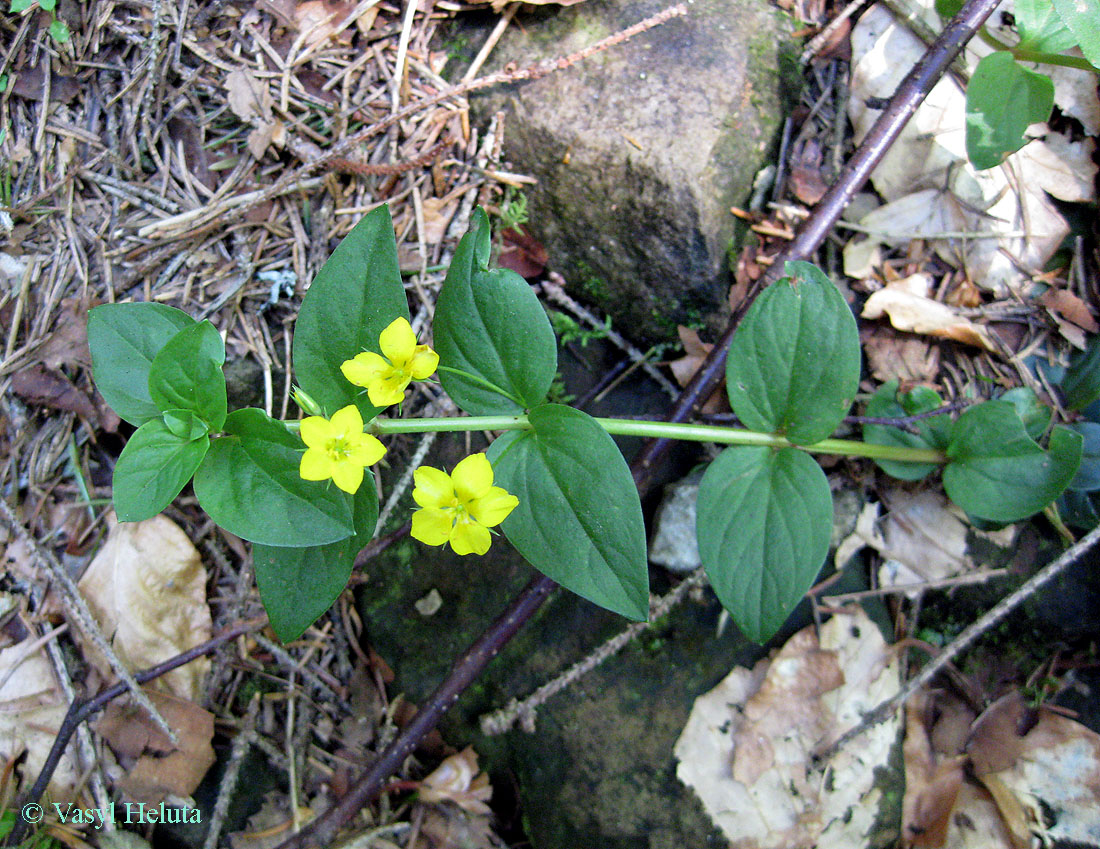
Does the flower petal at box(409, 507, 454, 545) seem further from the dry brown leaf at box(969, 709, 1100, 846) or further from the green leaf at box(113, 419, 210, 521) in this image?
the dry brown leaf at box(969, 709, 1100, 846)

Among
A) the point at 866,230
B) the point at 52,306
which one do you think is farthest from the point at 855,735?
the point at 52,306

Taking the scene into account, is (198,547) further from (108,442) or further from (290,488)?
(290,488)

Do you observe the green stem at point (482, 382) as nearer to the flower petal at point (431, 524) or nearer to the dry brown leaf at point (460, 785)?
the flower petal at point (431, 524)

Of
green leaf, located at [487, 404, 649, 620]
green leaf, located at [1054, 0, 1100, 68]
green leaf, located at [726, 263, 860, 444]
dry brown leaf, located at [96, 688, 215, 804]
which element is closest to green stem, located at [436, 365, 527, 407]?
green leaf, located at [487, 404, 649, 620]

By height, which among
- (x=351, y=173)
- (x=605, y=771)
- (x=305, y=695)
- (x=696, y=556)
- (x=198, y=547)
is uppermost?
(x=351, y=173)

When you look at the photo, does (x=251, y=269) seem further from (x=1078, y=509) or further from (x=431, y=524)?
(x=1078, y=509)
